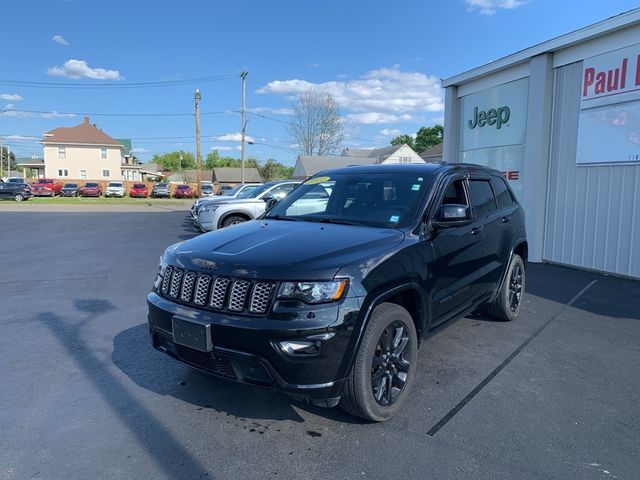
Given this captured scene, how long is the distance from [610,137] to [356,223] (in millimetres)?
6872

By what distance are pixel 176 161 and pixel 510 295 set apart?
142 metres

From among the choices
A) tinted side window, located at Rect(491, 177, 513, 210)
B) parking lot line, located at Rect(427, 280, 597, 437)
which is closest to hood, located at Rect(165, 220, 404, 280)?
parking lot line, located at Rect(427, 280, 597, 437)

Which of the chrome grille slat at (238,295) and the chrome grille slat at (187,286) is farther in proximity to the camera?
the chrome grille slat at (187,286)

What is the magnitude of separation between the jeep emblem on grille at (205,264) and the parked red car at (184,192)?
4738cm

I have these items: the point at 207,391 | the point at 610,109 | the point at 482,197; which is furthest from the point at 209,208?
the point at 207,391

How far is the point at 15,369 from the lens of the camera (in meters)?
4.12

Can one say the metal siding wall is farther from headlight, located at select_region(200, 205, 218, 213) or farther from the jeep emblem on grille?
headlight, located at select_region(200, 205, 218, 213)

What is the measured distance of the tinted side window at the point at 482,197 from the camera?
4.80 meters

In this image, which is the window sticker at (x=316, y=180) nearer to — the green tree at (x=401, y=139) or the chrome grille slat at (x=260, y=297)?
the chrome grille slat at (x=260, y=297)

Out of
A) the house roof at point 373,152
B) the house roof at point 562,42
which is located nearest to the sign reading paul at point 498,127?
the house roof at point 562,42

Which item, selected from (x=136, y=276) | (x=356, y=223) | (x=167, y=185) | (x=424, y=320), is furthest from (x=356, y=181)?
(x=167, y=185)

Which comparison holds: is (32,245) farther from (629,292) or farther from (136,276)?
(629,292)

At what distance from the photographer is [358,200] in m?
4.34

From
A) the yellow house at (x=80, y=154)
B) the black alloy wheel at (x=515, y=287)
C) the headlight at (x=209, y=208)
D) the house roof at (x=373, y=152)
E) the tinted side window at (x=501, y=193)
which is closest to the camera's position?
the tinted side window at (x=501, y=193)
